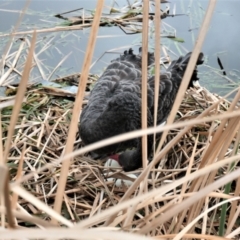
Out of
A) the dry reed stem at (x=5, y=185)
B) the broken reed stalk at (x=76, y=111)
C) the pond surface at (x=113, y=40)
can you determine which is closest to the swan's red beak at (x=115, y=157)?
the pond surface at (x=113, y=40)

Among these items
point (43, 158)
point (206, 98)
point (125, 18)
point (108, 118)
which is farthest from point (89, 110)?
point (125, 18)

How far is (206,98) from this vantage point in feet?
7.35

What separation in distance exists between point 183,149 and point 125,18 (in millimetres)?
1268

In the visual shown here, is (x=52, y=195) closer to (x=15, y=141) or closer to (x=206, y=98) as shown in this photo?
(x=15, y=141)

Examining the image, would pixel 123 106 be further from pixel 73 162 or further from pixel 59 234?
pixel 59 234

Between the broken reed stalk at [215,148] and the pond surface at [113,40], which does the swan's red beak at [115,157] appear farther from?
the broken reed stalk at [215,148]

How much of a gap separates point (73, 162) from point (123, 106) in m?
0.31

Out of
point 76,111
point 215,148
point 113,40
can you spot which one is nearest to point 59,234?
point 76,111

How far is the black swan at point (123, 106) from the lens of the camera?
5.86ft

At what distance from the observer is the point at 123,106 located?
1.88m

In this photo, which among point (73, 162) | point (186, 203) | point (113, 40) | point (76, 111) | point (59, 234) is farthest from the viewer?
point (113, 40)

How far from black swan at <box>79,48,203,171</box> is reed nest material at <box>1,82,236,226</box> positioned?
0.08 metres

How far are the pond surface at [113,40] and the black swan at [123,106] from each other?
0.36m

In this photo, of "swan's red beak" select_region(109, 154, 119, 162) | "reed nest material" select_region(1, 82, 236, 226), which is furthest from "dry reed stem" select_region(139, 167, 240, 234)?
"swan's red beak" select_region(109, 154, 119, 162)
